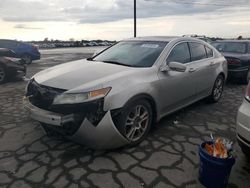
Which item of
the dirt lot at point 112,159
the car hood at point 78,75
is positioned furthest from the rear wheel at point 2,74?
the car hood at point 78,75

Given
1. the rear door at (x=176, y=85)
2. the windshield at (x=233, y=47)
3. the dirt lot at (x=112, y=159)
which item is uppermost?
the windshield at (x=233, y=47)

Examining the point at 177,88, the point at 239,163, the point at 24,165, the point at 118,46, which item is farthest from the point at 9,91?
the point at 239,163

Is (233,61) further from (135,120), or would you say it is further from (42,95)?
(42,95)

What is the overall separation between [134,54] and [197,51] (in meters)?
1.57

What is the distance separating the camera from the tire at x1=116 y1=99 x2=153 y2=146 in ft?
11.6

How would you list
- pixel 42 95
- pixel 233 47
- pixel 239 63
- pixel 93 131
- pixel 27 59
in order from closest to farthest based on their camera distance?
pixel 93 131 < pixel 42 95 < pixel 239 63 < pixel 233 47 < pixel 27 59

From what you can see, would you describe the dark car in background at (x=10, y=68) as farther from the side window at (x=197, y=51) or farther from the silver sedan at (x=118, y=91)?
the side window at (x=197, y=51)

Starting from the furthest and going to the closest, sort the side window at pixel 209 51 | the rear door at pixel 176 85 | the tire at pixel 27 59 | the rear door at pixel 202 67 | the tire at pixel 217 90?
the tire at pixel 27 59 → the tire at pixel 217 90 → the side window at pixel 209 51 → the rear door at pixel 202 67 → the rear door at pixel 176 85

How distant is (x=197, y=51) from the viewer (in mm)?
5379

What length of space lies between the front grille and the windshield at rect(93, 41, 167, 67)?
4.25ft

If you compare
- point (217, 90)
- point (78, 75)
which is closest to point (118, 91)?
point (78, 75)

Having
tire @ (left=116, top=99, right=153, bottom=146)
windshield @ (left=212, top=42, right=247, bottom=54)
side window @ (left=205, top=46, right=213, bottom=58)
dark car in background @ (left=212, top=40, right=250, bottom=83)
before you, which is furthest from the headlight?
windshield @ (left=212, top=42, right=247, bottom=54)

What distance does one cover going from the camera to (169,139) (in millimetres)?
4172

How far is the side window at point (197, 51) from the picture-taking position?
5.18m
